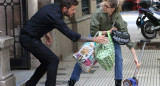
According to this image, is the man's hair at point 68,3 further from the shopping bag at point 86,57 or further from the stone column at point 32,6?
the stone column at point 32,6

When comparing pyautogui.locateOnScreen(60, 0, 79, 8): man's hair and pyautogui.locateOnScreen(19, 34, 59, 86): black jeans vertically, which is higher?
pyautogui.locateOnScreen(60, 0, 79, 8): man's hair

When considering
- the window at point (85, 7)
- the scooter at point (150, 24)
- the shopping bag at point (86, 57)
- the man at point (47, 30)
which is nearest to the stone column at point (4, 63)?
the man at point (47, 30)

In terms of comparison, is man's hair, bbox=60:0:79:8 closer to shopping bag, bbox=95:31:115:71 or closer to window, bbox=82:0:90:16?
shopping bag, bbox=95:31:115:71

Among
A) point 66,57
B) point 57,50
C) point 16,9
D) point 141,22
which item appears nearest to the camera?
point 16,9

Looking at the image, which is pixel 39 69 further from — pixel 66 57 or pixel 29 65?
pixel 66 57

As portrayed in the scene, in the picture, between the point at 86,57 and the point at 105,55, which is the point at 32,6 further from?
the point at 105,55

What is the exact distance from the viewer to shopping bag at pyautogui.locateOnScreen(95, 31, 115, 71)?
19.8 feet

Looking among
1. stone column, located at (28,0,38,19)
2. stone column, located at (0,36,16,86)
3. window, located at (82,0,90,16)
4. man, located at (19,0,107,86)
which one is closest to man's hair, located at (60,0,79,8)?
man, located at (19,0,107,86)

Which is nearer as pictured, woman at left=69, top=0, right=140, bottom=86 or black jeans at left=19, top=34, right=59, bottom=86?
black jeans at left=19, top=34, right=59, bottom=86

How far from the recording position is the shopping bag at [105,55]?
603 cm

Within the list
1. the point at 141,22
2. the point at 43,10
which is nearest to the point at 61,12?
the point at 43,10

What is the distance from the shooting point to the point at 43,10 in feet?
19.0

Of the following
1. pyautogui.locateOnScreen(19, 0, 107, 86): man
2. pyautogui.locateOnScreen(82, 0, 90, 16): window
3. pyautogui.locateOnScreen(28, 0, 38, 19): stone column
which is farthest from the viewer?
pyautogui.locateOnScreen(82, 0, 90, 16): window

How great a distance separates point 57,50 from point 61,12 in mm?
4314
